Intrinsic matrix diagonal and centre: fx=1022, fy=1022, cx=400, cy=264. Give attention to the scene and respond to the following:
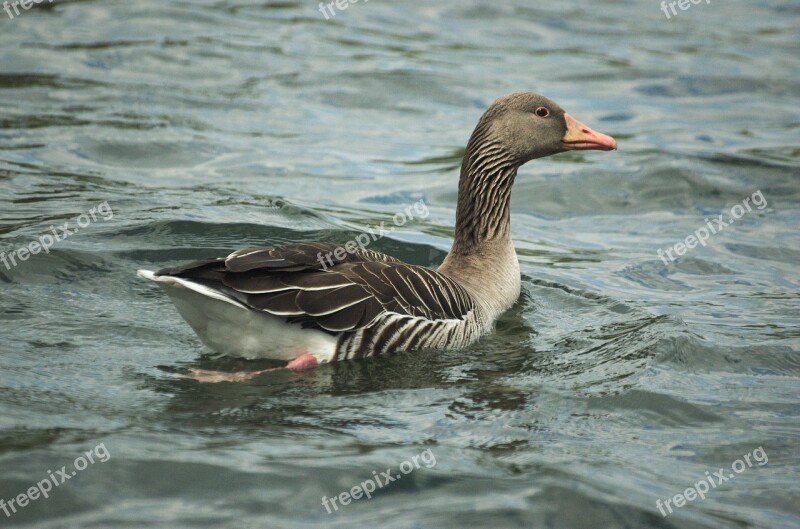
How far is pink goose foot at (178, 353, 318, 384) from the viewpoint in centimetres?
712

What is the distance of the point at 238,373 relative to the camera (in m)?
7.29

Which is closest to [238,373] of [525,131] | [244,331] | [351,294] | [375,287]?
[244,331]

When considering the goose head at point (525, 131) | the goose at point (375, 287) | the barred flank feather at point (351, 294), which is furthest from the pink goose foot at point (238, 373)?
the goose head at point (525, 131)

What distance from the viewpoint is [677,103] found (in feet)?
55.8

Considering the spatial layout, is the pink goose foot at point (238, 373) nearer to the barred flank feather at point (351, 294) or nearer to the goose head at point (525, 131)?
the barred flank feather at point (351, 294)

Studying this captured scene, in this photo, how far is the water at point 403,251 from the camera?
5.84 metres

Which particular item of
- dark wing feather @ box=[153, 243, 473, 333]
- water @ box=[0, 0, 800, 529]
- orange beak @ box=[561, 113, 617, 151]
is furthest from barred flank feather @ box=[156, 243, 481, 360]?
orange beak @ box=[561, 113, 617, 151]

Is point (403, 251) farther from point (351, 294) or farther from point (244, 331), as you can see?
point (244, 331)

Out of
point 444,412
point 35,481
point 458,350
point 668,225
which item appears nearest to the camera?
point 35,481

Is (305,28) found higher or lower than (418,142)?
higher

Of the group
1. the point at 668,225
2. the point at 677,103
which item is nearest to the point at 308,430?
the point at 668,225

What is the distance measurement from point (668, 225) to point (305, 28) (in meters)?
9.93

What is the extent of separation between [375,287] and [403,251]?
10.5 feet

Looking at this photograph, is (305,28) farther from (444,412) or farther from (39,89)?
(444,412)
